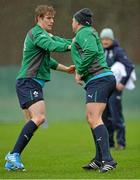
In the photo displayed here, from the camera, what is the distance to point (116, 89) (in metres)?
14.5

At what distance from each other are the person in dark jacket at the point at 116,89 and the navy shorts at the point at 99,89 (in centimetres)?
417

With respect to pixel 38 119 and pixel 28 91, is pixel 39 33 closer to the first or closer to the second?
pixel 28 91

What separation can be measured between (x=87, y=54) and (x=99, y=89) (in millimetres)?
438

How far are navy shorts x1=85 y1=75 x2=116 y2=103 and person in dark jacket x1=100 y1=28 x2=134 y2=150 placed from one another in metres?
4.17

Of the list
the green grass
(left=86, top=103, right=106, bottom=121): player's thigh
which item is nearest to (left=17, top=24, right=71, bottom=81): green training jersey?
(left=86, top=103, right=106, bottom=121): player's thigh

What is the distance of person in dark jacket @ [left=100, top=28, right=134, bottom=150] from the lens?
1433cm

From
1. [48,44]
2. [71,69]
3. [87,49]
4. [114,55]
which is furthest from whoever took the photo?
[114,55]

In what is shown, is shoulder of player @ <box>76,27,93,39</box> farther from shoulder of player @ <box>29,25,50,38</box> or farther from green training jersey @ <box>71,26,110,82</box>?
shoulder of player @ <box>29,25,50,38</box>

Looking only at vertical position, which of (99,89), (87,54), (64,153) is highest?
(87,54)

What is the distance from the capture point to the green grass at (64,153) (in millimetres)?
9828

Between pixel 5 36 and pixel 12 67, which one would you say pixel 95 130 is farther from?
pixel 12 67

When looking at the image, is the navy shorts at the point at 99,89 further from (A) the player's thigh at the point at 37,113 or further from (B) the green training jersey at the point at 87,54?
(A) the player's thigh at the point at 37,113

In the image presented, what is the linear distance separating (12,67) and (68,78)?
52.9 inches

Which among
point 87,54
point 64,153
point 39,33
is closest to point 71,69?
point 39,33
